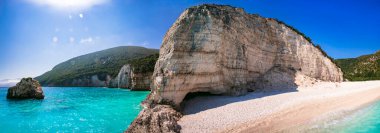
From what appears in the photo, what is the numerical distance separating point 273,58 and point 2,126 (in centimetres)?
2352

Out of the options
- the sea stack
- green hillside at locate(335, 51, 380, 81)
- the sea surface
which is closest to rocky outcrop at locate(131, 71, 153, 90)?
the sea stack

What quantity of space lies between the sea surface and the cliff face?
7.50 metres

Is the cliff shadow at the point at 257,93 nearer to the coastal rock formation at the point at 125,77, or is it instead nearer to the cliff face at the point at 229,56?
the cliff face at the point at 229,56

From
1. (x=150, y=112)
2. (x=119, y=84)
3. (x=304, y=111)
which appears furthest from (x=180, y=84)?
(x=119, y=84)

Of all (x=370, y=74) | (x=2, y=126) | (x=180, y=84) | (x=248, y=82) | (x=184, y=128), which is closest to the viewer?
(x=184, y=128)

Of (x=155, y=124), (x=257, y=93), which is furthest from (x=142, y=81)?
(x=155, y=124)

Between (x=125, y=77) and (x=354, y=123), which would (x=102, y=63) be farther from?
(x=354, y=123)

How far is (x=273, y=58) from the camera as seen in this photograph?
25.5m

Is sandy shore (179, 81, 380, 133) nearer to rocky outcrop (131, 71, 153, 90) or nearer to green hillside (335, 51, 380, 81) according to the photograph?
green hillside (335, 51, 380, 81)

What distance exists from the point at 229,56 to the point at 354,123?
959cm

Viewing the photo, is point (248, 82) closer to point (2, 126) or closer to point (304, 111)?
point (304, 111)

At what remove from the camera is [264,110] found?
13750 mm

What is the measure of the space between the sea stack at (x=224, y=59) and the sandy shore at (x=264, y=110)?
3.91 ft

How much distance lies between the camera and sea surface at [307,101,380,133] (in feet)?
35.6
